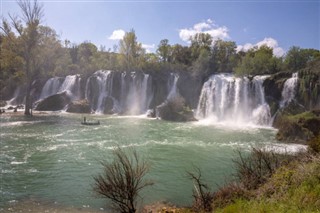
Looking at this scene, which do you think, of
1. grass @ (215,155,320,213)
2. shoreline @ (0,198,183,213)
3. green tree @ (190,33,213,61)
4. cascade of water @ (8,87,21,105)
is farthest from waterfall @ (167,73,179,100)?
grass @ (215,155,320,213)

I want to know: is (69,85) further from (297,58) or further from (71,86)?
(297,58)

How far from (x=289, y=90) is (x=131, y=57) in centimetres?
3711

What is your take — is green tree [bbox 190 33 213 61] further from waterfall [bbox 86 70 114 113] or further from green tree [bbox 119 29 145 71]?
waterfall [bbox 86 70 114 113]

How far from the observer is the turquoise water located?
13.4 meters

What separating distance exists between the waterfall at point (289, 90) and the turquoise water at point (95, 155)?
7.25 meters

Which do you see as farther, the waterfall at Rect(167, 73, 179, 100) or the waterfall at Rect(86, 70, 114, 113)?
the waterfall at Rect(86, 70, 114, 113)

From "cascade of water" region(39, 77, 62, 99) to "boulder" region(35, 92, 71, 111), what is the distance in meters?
5.72

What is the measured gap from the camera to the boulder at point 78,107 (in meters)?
48.2

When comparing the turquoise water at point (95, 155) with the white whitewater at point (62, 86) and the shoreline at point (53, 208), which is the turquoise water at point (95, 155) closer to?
the shoreline at point (53, 208)

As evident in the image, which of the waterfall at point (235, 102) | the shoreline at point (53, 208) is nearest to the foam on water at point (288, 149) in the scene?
the shoreline at point (53, 208)

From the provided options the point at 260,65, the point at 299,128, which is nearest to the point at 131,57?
the point at 260,65

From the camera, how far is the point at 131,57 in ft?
207

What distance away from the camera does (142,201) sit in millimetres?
12430

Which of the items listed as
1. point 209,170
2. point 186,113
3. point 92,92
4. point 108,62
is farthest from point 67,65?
point 209,170
